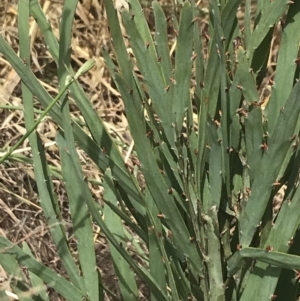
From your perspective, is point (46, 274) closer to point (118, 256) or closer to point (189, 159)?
point (118, 256)

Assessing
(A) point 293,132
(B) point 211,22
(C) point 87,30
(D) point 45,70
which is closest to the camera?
(A) point 293,132

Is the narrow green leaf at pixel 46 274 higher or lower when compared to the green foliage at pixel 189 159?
lower

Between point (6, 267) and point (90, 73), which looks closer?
point (6, 267)

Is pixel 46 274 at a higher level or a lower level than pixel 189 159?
lower

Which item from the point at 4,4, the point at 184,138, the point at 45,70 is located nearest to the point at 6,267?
the point at 184,138

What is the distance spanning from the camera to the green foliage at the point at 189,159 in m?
0.66

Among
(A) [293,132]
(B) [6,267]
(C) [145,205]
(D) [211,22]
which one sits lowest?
Result: (B) [6,267]

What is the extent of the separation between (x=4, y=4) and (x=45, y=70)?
192 millimetres

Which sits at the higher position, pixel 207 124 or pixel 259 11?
pixel 259 11

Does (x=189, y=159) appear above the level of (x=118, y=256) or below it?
above

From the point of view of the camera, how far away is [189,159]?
0.74 m

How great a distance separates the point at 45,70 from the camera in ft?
5.15

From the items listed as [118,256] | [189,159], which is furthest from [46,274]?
[189,159]

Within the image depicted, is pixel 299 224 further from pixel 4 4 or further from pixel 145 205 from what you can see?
pixel 4 4
